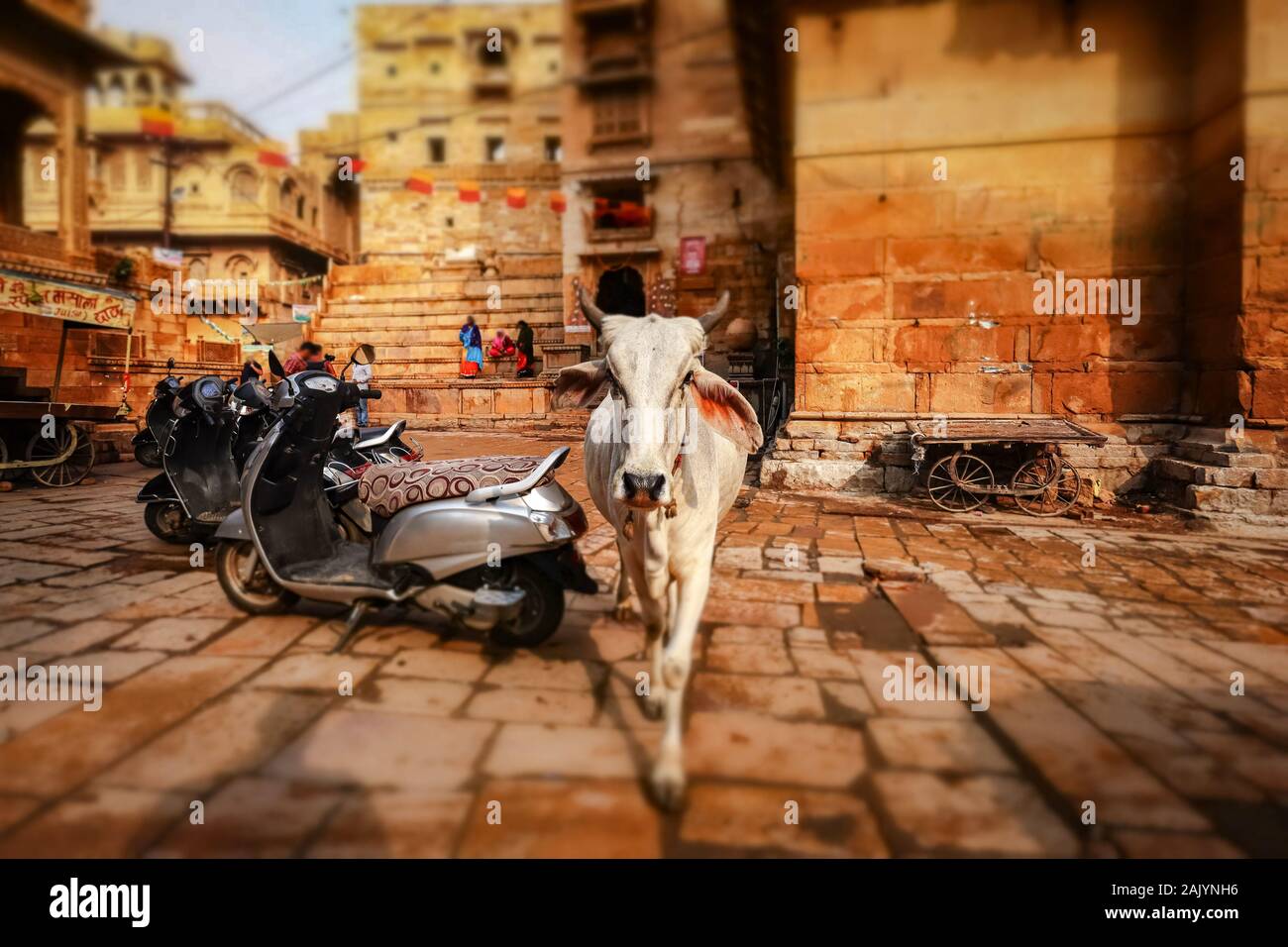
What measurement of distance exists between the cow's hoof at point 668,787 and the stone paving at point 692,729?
0.06 metres

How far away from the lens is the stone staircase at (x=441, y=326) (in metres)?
15.8

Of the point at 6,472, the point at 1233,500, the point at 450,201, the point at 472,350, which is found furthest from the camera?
the point at 450,201

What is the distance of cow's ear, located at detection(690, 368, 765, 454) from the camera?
3.20m

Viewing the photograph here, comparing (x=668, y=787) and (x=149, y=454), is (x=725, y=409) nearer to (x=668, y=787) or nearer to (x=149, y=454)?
(x=668, y=787)

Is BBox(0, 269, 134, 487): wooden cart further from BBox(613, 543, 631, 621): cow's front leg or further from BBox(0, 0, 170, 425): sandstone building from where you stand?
BBox(613, 543, 631, 621): cow's front leg

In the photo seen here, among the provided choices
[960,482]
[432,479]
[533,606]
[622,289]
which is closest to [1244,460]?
[960,482]

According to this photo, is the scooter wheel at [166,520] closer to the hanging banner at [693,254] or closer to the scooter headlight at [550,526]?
the scooter headlight at [550,526]

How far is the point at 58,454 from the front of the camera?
9.17 metres

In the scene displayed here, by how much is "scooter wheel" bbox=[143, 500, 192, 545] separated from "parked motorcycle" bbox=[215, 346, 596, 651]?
2.52m

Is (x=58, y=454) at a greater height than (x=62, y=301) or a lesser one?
lesser

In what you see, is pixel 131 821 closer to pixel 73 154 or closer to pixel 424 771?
pixel 424 771

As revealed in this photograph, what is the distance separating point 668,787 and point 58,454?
1061 centimetres

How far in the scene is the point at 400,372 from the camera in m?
19.5

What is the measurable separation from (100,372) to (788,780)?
15276 millimetres
